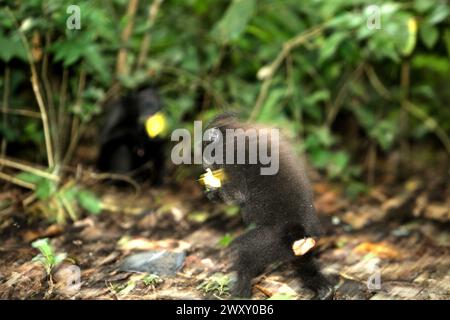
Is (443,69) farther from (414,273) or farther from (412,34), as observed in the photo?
(414,273)

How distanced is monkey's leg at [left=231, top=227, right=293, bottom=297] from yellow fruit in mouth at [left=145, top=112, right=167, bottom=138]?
1.58 metres

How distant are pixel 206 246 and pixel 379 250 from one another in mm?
1192

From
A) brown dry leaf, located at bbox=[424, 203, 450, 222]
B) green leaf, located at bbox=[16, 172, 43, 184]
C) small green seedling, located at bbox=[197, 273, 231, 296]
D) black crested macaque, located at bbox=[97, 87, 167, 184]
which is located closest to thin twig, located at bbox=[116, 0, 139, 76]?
black crested macaque, located at bbox=[97, 87, 167, 184]

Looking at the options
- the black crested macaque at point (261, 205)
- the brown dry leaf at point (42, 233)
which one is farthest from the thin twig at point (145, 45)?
the black crested macaque at point (261, 205)

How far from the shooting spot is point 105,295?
97.9 inches

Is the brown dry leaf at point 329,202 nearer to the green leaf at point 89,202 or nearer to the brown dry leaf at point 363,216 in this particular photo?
the brown dry leaf at point 363,216

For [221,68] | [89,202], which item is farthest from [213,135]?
[221,68]

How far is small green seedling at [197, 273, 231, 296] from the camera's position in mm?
2539

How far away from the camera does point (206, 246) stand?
3.18 meters

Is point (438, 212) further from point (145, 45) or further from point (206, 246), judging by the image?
point (145, 45)
